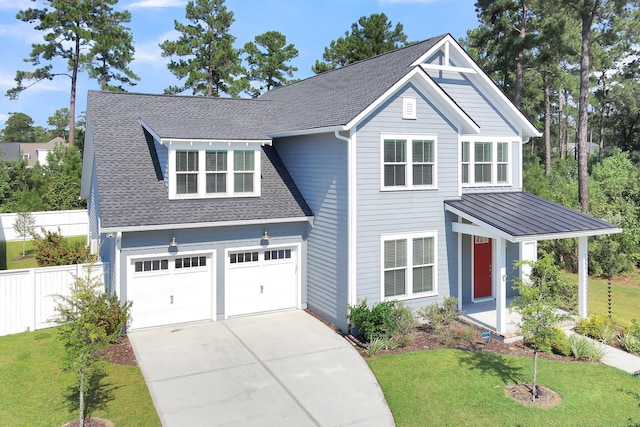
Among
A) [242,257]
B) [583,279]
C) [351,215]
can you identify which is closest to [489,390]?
[351,215]

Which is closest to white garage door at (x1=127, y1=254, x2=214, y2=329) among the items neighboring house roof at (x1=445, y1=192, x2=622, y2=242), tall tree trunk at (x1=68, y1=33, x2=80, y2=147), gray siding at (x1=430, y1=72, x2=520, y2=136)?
neighboring house roof at (x1=445, y1=192, x2=622, y2=242)

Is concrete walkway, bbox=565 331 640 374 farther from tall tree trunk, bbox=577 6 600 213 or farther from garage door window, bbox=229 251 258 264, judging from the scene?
tall tree trunk, bbox=577 6 600 213

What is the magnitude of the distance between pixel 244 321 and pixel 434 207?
6.75 metres

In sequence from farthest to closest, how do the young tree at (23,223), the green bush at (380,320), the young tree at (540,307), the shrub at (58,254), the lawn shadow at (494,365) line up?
the young tree at (23,223) → the shrub at (58,254) → the green bush at (380,320) → the lawn shadow at (494,365) → the young tree at (540,307)

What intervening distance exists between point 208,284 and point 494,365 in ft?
27.1

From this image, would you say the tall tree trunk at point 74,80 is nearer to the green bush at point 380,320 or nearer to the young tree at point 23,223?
the young tree at point 23,223

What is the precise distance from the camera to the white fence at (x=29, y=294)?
13656 millimetres

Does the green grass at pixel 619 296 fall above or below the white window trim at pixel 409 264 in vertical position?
below

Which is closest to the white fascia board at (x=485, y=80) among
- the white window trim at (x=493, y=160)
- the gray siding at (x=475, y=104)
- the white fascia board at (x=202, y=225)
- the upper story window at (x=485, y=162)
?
the gray siding at (x=475, y=104)

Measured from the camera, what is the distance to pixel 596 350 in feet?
40.2

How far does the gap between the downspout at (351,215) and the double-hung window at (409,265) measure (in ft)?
3.47

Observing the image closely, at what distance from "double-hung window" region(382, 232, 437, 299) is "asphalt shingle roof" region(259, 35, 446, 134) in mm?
3964

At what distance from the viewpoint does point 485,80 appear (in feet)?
55.0

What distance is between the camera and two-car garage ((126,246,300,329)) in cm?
1405
